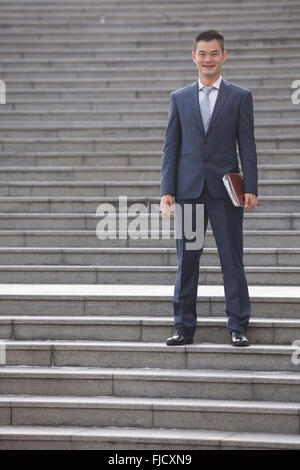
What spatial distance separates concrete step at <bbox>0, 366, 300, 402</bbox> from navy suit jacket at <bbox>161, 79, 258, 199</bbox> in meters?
1.18

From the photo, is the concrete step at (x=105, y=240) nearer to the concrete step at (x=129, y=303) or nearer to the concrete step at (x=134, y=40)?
the concrete step at (x=129, y=303)

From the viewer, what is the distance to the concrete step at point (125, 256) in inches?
299

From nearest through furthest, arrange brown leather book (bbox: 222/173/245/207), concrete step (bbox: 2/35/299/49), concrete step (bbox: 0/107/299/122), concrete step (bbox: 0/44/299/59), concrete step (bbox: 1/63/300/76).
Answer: brown leather book (bbox: 222/173/245/207) < concrete step (bbox: 0/107/299/122) < concrete step (bbox: 1/63/300/76) < concrete step (bbox: 0/44/299/59) < concrete step (bbox: 2/35/299/49)

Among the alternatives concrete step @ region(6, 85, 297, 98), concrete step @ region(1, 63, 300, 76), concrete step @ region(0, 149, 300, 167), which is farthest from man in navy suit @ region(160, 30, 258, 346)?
concrete step @ region(1, 63, 300, 76)

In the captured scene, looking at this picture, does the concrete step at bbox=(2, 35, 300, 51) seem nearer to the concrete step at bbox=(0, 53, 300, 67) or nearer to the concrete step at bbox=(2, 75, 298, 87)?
the concrete step at bbox=(0, 53, 300, 67)

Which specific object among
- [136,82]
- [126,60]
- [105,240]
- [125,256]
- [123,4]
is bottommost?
[125,256]

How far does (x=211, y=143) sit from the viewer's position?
580 centimetres

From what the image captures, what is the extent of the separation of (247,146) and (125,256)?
2.40 metres

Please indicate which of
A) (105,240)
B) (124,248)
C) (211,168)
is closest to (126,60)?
(105,240)

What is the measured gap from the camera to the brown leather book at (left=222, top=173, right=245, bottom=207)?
564 centimetres

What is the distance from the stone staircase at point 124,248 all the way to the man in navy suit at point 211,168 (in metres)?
0.31

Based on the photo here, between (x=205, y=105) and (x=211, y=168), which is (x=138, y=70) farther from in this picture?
(x=211, y=168)

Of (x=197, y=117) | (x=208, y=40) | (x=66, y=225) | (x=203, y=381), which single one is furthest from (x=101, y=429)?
(x=66, y=225)

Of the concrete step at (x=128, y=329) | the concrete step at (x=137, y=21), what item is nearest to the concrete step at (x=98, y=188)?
the concrete step at (x=128, y=329)
